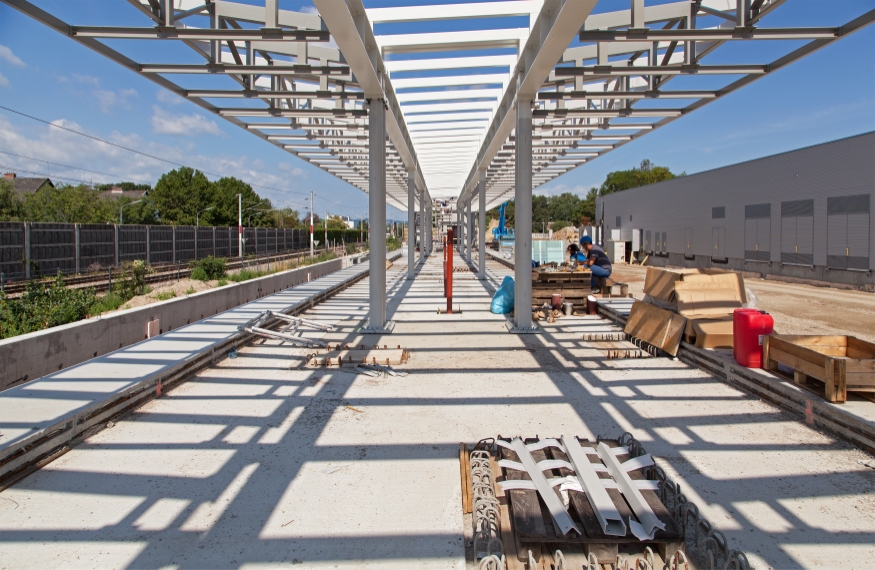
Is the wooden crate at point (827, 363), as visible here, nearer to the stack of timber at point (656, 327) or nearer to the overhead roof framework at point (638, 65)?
the stack of timber at point (656, 327)

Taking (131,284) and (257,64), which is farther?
(131,284)

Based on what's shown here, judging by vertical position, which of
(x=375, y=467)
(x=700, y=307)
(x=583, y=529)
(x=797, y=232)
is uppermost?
(x=797, y=232)

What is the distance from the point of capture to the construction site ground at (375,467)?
3.61m

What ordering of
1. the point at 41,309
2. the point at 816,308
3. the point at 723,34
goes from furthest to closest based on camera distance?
the point at 816,308, the point at 41,309, the point at 723,34

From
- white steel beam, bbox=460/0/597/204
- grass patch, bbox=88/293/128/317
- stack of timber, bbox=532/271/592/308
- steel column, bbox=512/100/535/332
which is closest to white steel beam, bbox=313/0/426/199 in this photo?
white steel beam, bbox=460/0/597/204

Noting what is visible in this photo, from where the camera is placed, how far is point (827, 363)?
577cm

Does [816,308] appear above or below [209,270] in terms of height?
below

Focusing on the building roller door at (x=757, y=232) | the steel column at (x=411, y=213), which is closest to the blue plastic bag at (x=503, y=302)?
the steel column at (x=411, y=213)

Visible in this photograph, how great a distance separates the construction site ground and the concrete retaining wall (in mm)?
1815

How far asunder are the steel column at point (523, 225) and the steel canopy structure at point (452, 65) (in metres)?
0.03

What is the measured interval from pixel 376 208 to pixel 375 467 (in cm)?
699

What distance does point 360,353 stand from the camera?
8734 millimetres

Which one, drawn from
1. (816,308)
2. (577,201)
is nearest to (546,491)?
(816,308)

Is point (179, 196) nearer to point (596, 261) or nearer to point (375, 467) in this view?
point (596, 261)
